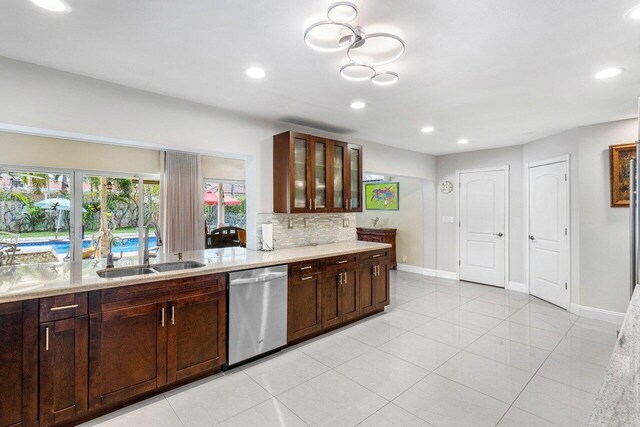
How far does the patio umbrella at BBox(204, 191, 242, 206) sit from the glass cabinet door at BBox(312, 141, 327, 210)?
12.5 ft

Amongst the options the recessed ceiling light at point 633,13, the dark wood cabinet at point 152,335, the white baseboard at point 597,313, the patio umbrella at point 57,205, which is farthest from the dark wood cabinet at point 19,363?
the white baseboard at point 597,313

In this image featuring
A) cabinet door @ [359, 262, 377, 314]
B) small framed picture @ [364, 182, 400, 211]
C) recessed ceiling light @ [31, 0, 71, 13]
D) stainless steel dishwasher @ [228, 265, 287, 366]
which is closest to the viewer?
recessed ceiling light @ [31, 0, 71, 13]

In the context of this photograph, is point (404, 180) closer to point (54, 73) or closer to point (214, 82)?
point (214, 82)

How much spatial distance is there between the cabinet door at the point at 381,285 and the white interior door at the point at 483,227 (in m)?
2.51

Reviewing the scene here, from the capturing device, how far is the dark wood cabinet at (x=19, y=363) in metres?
1.81

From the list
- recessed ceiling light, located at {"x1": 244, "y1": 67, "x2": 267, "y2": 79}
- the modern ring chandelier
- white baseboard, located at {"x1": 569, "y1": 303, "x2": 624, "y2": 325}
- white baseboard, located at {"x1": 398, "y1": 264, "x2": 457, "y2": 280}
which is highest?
recessed ceiling light, located at {"x1": 244, "y1": 67, "x2": 267, "y2": 79}

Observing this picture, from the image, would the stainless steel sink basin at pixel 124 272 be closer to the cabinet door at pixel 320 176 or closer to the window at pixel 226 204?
the cabinet door at pixel 320 176

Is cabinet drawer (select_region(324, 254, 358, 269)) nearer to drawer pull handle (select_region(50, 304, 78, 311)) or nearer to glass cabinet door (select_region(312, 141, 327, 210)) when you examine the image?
glass cabinet door (select_region(312, 141, 327, 210))

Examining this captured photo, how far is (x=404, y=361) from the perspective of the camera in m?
2.89

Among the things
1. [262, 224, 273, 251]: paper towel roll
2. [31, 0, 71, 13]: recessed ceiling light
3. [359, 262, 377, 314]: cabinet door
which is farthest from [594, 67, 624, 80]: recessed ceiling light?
[31, 0, 71, 13]: recessed ceiling light

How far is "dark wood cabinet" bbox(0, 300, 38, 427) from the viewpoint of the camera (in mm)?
1810

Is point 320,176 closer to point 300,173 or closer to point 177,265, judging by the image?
point 300,173

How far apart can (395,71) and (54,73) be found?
2666 mm

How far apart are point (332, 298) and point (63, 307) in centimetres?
239
